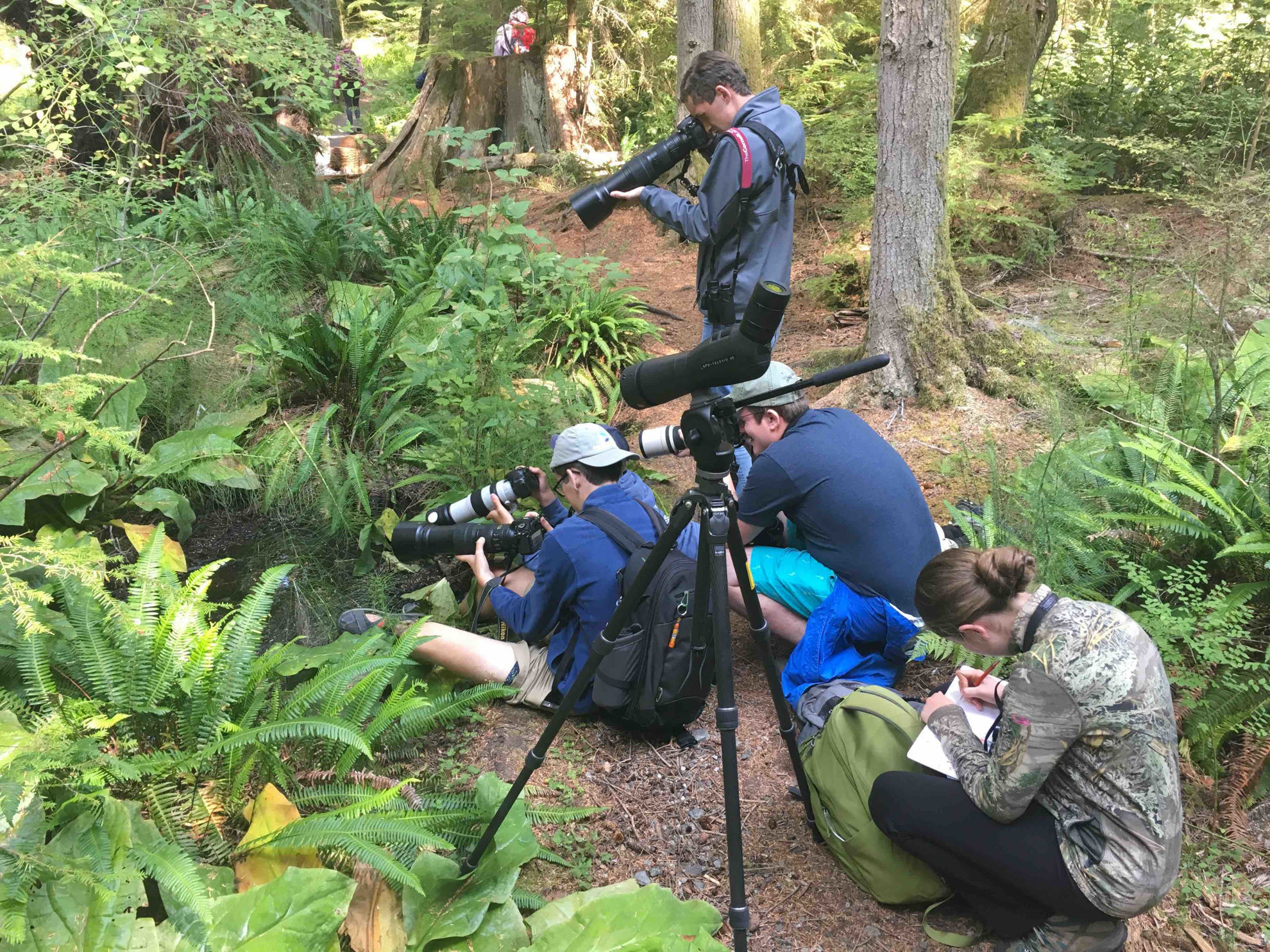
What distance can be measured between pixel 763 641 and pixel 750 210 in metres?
2.03

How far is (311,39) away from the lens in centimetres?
516

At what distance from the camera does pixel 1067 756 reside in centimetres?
207

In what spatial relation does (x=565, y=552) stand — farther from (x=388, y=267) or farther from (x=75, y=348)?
(x=388, y=267)

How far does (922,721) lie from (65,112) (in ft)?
17.5

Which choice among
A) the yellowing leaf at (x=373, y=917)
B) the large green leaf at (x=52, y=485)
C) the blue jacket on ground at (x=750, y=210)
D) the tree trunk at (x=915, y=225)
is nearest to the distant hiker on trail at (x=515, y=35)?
the tree trunk at (x=915, y=225)

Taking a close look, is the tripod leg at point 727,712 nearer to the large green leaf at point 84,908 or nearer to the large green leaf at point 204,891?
the large green leaf at point 204,891

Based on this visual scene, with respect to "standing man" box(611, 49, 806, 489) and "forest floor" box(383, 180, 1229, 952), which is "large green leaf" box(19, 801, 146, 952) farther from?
"standing man" box(611, 49, 806, 489)

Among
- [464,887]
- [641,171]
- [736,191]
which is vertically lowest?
[464,887]

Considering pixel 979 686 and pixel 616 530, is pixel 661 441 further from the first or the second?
pixel 979 686

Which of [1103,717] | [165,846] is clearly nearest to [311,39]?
[165,846]

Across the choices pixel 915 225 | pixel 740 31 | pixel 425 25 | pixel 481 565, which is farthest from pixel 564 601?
pixel 425 25

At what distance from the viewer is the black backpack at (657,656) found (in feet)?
9.36

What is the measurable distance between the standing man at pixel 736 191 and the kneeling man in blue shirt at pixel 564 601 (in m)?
0.94

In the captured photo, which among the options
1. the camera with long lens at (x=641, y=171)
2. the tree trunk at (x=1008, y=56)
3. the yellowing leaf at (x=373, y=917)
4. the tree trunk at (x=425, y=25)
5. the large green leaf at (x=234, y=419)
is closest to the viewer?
the yellowing leaf at (x=373, y=917)
